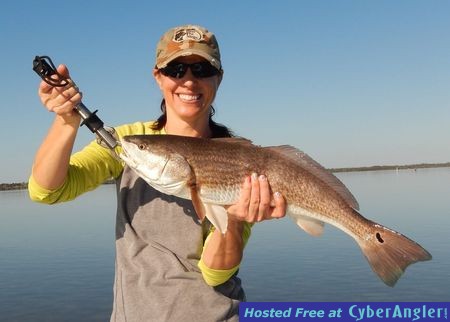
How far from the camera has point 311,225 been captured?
4.34 metres

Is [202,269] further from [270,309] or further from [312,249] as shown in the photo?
[312,249]

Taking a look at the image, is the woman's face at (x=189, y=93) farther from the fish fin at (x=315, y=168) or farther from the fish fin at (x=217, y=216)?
the fish fin at (x=217, y=216)

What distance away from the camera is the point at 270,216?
13.4ft

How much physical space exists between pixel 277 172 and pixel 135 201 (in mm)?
1180

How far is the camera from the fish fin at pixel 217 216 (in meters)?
3.81

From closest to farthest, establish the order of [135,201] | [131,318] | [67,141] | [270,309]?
1. [67,141]
2. [131,318]
3. [135,201]
4. [270,309]

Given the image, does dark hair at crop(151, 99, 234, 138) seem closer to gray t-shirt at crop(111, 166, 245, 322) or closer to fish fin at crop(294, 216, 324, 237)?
gray t-shirt at crop(111, 166, 245, 322)

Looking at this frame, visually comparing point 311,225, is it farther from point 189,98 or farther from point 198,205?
point 189,98

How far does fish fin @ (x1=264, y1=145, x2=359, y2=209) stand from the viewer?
4227mm

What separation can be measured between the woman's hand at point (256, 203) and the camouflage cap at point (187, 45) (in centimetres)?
101

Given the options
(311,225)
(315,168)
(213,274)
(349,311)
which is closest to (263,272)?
(349,311)

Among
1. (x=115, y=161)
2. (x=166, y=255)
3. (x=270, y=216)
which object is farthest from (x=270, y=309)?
(x=115, y=161)

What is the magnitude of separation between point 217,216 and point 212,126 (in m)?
1.06

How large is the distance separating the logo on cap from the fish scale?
31.9 inches
